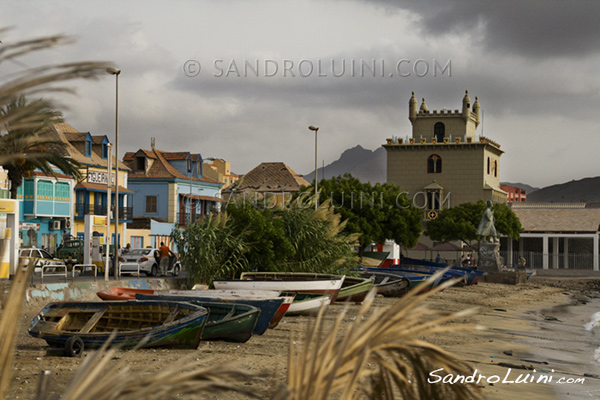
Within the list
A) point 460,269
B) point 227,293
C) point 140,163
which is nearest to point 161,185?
point 140,163

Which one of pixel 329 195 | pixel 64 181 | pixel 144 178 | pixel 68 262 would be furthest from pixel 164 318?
pixel 144 178

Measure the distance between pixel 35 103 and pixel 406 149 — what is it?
87.6m

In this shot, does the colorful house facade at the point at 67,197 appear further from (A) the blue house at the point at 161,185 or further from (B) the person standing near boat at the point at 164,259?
(B) the person standing near boat at the point at 164,259

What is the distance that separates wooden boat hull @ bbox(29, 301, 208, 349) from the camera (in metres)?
13.9

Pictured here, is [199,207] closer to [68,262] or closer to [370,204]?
[370,204]

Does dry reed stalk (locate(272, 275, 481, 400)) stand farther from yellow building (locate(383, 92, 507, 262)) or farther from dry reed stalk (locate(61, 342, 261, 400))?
yellow building (locate(383, 92, 507, 262))

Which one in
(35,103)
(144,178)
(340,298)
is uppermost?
Answer: (144,178)

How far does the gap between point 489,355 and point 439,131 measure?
7490cm

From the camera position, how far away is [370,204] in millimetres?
50688

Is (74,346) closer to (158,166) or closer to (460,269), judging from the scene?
(460,269)

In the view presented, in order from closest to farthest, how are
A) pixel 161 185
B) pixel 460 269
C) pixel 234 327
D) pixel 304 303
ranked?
pixel 234 327
pixel 304 303
pixel 460 269
pixel 161 185

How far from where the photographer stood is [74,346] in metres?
13.6

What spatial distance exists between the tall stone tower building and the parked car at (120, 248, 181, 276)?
50852 mm

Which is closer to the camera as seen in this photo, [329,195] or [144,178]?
[329,195]
